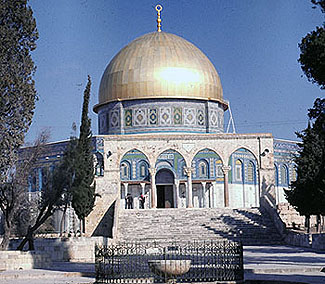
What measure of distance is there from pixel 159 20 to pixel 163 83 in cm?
543

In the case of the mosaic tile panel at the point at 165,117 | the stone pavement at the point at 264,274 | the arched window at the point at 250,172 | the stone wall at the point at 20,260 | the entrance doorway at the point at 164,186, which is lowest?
the stone pavement at the point at 264,274

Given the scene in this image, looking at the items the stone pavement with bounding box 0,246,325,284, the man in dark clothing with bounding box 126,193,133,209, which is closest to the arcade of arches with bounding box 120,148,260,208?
the man in dark clothing with bounding box 126,193,133,209

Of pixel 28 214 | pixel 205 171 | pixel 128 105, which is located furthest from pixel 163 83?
pixel 28 214

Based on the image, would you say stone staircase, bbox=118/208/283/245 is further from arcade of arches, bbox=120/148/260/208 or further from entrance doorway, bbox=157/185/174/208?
entrance doorway, bbox=157/185/174/208

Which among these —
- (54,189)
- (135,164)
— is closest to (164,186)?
(135,164)

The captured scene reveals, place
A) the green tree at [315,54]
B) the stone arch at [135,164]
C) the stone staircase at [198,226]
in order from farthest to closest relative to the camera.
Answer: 1. the stone arch at [135,164]
2. the stone staircase at [198,226]
3. the green tree at [315,54]

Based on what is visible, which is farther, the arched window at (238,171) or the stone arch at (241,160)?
the arched window at (238,171)

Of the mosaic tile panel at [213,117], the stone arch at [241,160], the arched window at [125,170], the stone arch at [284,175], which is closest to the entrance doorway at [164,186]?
the arched window at [125,170]

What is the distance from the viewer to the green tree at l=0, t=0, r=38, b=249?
13.5 m

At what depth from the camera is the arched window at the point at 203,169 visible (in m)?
31.7

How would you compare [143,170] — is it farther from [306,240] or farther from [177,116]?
[306,240]

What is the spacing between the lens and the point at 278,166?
112ft

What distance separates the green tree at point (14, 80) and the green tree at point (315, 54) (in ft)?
19.8

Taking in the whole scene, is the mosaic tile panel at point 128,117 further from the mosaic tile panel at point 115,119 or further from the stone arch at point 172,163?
the stone arch at point 172,163
